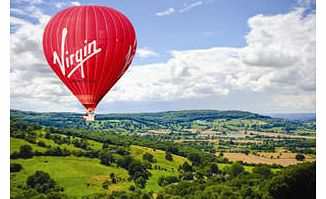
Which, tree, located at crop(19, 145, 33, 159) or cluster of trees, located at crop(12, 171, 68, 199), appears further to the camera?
tree, located at crop(19, 145, 33, 159)

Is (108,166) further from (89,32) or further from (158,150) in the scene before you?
(89,32)

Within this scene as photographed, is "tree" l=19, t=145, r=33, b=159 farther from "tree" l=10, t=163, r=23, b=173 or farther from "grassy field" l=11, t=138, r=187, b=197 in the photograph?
"tree" l=10, t=163, r=23, b=173

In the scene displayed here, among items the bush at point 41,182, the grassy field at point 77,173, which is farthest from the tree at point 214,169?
the bush at point 41,182

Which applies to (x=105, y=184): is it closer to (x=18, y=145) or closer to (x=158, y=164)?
(x=158, y=164)

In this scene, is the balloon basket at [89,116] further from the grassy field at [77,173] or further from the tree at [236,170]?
the tree at [236,170]

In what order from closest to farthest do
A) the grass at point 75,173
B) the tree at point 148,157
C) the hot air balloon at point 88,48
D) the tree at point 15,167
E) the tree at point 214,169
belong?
the hot air balloon at point 88,48
the grass at point 75,173
the tree at point 15,167
the tree at point 214,169
the tree at point 148,157

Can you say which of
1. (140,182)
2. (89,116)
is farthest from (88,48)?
(140,182)

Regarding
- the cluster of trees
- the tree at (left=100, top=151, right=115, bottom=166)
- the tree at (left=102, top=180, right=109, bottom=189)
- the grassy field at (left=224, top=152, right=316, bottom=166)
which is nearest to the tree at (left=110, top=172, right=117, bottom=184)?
the tree at (left=102, top=180, right=109, bottom=189)
